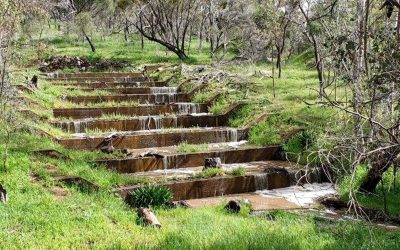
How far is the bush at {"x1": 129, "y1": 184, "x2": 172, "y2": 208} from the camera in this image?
972 cm

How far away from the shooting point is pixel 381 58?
6.59 metres

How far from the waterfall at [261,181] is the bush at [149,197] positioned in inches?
117

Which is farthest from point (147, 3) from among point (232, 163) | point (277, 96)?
point (232, 163)

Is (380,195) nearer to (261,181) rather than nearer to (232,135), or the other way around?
(261,181)

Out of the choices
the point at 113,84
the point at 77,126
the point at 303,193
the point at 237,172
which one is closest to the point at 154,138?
the point at 77,126

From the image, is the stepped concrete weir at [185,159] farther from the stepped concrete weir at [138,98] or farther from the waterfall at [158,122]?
the stepped concrete weir at [138,98]

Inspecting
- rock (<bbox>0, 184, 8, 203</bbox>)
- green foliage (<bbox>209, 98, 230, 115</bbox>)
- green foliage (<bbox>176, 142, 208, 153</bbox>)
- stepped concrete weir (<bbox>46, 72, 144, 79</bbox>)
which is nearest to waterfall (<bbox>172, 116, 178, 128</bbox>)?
green foliage (<bbox>209, 98, 230, 115</bbox>)

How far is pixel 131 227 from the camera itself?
767 centimetres

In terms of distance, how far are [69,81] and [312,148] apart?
48.5 ft

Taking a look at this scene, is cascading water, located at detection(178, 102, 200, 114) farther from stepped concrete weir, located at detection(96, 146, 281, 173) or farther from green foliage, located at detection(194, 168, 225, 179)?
green foliage, located at detection(194, 168, 225, 179)

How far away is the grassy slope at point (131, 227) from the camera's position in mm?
6680

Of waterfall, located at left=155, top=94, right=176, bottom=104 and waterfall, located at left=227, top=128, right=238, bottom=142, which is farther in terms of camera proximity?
waterfall, located at left=155, top=94, right=176, bottom=104

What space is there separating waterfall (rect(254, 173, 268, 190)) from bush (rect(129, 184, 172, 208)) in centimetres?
296

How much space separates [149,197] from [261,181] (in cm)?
351
